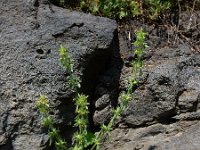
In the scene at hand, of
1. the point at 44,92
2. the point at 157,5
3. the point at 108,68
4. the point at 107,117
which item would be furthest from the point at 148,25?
the point at 44,92

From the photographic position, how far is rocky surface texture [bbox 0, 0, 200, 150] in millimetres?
3787

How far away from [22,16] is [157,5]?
1210 millimetres

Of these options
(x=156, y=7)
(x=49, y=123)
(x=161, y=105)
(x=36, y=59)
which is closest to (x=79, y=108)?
(x=49, y=123)

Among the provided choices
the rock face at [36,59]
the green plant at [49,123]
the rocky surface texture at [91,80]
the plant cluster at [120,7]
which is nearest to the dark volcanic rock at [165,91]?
the rocky surface texture at [91,80]

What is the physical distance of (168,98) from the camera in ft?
13.3

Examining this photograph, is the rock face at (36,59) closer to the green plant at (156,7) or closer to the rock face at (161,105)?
the rock face at (161,105)

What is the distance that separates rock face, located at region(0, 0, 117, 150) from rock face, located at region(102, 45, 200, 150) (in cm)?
41

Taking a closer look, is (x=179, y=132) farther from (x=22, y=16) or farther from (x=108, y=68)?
(x=22, y=16)

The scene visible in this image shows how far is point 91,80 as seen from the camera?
415 centimetres

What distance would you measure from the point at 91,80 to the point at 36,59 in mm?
547

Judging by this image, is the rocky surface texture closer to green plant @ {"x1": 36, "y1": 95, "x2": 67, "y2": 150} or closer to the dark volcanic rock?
the dark volcanic rock

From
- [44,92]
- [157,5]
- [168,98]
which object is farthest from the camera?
[157,5]

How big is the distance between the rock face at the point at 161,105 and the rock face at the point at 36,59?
413 mm

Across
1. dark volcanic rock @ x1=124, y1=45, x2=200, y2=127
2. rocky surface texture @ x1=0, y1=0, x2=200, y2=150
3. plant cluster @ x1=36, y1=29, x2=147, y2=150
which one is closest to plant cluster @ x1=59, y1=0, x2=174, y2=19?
rocky surface texture @ x1=0, y1=0, x2=200, y2=150
